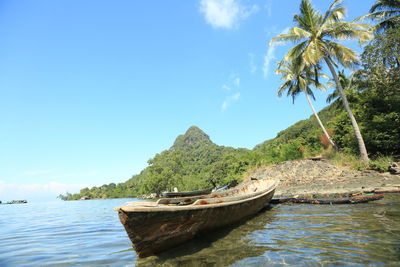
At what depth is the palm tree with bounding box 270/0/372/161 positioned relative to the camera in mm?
14211

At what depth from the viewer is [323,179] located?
13508mm

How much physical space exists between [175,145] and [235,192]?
510 feet

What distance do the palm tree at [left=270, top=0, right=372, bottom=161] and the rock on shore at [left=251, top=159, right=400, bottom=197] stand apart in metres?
2.07

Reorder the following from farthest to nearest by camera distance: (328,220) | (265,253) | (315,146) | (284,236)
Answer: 1. (315,146)
2. (328,220)
3. (284,236)
4. (265,253)

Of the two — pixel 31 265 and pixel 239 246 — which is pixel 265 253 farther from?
Answer: pixel 31 265

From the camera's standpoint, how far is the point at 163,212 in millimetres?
3111


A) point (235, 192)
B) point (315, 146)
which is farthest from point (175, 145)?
point (235, 192)

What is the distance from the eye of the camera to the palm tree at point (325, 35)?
1421 cm

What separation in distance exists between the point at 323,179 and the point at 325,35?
1015cm

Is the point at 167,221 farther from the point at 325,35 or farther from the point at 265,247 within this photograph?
the point at 325,35

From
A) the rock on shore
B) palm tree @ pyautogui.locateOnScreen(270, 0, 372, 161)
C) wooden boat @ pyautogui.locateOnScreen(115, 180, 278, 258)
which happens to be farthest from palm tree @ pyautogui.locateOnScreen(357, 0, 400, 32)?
wooden boat @ pyautogui.locateOnScreen(115, 180, 278, 258)

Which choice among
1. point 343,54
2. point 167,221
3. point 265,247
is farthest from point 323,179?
point 167,221

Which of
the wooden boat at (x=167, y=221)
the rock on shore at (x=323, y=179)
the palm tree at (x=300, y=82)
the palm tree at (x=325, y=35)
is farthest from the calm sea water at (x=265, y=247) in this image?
the palm tree at (x=300, y=82)

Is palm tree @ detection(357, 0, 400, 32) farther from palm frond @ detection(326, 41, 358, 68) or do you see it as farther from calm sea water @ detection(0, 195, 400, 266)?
calm sea water @ detection(0, 195, 400, 266)
